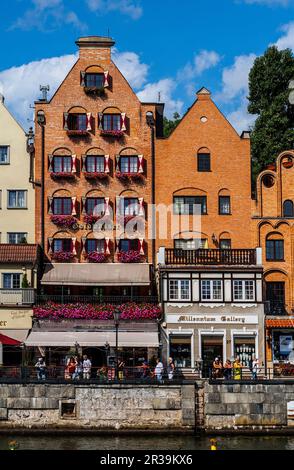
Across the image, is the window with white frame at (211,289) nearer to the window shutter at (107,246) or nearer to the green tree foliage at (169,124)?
the window shutter at (107,246)

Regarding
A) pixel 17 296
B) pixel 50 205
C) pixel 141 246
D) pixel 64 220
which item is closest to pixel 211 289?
pixel 141 246

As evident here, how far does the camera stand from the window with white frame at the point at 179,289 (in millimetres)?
53906

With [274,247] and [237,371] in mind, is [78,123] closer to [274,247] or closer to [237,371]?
[274,247]

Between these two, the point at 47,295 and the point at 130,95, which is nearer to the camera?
the point at 47,295

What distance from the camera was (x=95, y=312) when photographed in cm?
5416

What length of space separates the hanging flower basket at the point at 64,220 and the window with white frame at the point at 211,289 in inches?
387

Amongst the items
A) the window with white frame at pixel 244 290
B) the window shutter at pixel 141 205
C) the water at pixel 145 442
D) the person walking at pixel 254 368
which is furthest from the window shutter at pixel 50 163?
the water at pixel 145 442

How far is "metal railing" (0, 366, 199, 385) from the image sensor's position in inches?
1794

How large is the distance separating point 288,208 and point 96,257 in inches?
507

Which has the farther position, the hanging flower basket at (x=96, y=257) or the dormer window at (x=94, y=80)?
the dormer window at (x=94, y=80)
